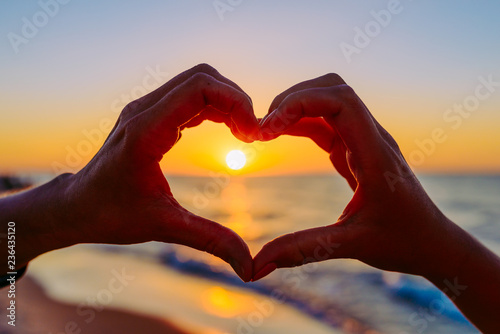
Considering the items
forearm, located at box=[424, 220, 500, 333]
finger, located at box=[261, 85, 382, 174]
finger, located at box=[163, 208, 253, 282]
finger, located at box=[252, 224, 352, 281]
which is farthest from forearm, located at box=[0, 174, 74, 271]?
forearm, located at box=[424, 220, 500, 333]

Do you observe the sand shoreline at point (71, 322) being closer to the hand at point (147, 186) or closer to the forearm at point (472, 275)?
the hand at point (147, 186)

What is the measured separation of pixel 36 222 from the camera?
2.01m

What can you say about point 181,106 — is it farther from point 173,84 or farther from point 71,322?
point 71,322

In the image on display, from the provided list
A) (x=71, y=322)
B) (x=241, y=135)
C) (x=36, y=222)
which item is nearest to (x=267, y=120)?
(x=241, y=135)

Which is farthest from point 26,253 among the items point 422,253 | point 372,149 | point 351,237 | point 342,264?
point 342,264

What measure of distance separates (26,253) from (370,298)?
745cm

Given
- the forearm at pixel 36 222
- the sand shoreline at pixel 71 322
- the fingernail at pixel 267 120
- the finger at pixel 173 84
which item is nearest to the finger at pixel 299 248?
the fingernail at pixel 267 120

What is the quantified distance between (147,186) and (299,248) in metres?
0.83

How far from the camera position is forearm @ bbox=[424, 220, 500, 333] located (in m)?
2.05

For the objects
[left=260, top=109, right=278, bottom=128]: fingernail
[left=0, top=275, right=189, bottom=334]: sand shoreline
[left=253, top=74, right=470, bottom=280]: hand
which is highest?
[left=260, top=109, right=278, bottom=128]: fingernail

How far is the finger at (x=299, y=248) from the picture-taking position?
1.84 m

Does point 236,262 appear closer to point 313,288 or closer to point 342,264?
point 313,288

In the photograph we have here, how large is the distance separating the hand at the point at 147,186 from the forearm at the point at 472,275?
1.13 metres

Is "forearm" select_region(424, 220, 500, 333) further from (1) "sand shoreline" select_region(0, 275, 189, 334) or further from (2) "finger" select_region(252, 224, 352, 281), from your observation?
(1) "sand shoreline" select_region(0, 275, 189, 334)
